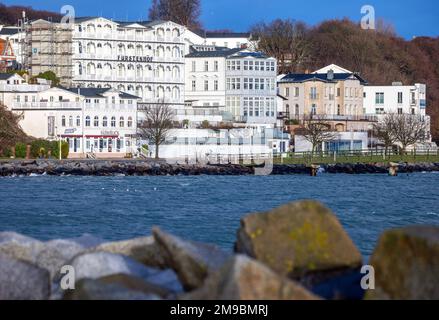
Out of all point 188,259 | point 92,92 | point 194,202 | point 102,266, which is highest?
point 92,92

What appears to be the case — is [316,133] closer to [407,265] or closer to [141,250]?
[141,250]

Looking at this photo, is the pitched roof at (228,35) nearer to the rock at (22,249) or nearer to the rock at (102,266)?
the rock at (22,249)

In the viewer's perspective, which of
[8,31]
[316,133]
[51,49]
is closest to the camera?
[316,133]

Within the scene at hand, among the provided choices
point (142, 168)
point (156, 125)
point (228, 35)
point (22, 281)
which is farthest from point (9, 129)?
point (22, 281)

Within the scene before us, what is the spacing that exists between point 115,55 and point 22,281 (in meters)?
84.1

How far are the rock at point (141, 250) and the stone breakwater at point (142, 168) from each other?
51.4 meters

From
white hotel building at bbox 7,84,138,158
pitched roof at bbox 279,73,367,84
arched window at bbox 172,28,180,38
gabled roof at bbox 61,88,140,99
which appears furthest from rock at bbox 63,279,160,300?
pitched roof at bbox 279,73,367,84

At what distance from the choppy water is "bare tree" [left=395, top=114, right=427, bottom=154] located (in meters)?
24.4

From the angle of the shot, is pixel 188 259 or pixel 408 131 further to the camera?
pixel 408 131

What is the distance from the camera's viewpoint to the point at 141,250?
14438mm

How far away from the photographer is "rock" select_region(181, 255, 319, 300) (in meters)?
10.5

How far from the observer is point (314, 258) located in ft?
40.2

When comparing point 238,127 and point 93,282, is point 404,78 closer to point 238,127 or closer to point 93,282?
point 238,127

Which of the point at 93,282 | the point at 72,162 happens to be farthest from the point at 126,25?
the point at 93,282
